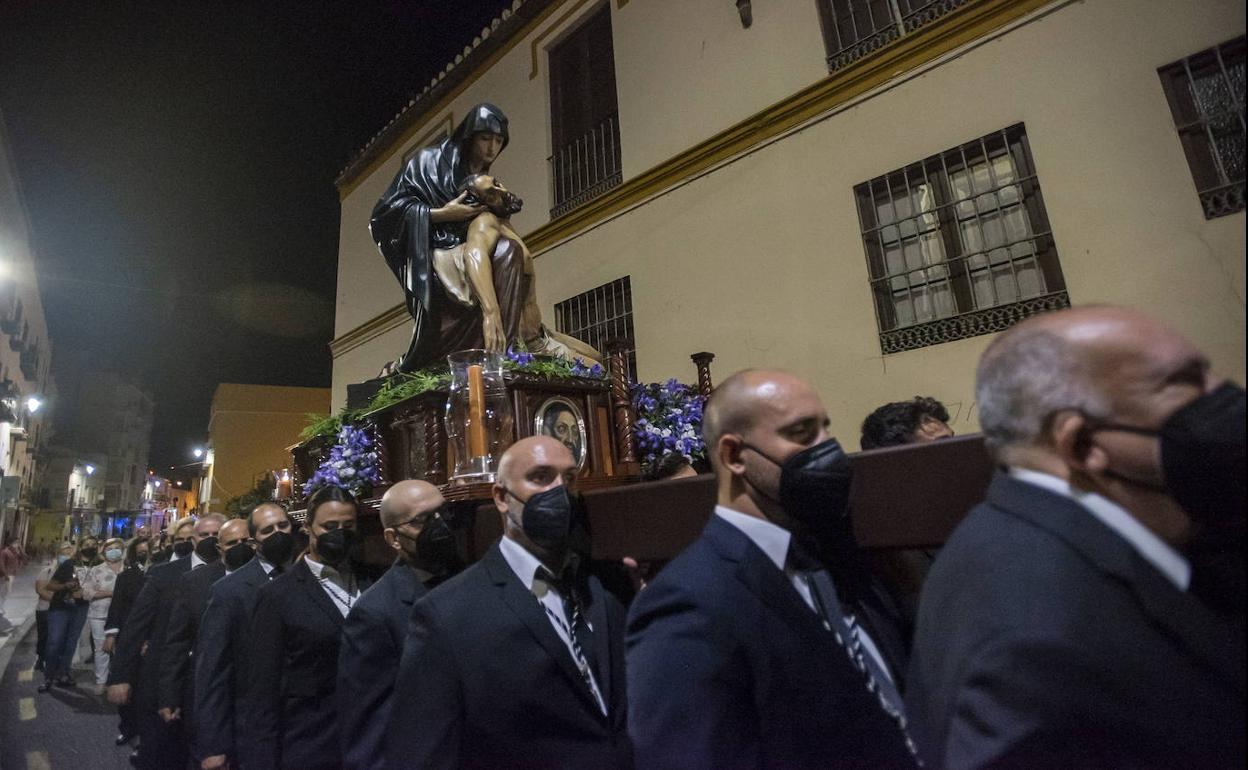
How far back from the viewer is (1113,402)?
2.01ft

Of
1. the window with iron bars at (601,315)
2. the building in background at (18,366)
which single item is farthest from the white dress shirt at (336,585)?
the building in background at (18,366)

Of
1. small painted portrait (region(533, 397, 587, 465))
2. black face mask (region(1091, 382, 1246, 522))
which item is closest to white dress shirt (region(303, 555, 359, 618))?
small painted portrait (region(533, 397, 587, 465))

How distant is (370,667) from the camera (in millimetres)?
2125

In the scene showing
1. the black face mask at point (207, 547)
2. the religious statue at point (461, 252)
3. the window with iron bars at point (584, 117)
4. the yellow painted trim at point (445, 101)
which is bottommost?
the black face mask at point (207, 547)

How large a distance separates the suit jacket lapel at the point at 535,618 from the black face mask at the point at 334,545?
135cm

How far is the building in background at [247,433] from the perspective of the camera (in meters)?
16.2

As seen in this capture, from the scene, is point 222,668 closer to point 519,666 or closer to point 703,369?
point 519,666

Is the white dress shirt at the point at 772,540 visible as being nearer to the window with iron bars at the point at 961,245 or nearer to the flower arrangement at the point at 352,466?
the flower arrangement at the point at 352,466

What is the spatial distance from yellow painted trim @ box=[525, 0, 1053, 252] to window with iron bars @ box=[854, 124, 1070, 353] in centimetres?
97

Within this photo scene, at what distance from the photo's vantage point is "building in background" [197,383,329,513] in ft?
53.1

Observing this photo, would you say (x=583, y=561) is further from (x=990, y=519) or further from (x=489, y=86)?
(x=489, y=86)

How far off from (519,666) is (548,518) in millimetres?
366

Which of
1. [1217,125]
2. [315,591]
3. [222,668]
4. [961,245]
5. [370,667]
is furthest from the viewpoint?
[961,245]

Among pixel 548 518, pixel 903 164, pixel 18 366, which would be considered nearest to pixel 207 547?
pixel 548 518
